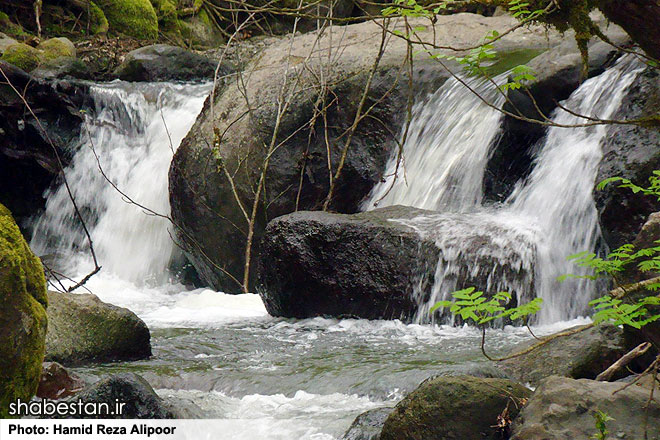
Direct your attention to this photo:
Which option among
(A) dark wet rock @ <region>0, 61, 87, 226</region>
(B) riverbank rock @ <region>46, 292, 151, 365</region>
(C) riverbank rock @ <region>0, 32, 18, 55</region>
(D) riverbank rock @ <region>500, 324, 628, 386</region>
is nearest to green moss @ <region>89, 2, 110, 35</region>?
(C) riverbank rock @ <region>0, 32, 18, 55</region>

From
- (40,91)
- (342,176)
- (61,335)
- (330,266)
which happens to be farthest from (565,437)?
(40,91)

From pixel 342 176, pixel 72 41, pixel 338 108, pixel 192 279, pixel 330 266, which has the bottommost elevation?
pixel 192 279

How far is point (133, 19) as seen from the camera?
16234 mm

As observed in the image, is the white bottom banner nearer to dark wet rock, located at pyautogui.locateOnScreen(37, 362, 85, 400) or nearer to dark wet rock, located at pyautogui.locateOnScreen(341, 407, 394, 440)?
dark wet rock, located at pyautogui.locateOnScreen(37, 362, 85, 400)

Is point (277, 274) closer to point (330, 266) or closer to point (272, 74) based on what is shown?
point (330, 266)

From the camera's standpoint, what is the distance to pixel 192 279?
33.1 ft

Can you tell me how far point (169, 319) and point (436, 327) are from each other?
8.20ft

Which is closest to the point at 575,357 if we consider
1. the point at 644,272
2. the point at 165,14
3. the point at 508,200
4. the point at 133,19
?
the point at 644,272

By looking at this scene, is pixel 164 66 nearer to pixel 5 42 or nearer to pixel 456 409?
pixel 5 42

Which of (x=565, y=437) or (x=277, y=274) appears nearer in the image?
(x=565, y=437)

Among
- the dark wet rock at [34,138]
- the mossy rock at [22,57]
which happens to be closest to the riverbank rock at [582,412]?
the dark wet rock at [34,138]

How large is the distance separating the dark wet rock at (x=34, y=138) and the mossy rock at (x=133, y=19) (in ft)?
15.9

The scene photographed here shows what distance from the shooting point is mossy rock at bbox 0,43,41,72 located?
1241cm

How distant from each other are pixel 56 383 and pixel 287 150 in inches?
215
